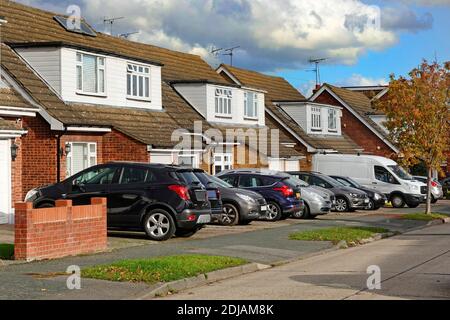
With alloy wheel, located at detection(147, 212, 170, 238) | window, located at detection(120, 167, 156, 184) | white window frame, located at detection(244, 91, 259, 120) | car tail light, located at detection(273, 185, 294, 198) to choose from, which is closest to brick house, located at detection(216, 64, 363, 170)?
white window frame, located at detection(244, 91, 259, 120)

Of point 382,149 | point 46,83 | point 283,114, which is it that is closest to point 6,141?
point 46,83

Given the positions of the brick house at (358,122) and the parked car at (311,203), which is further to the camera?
the brick house at (358,122)

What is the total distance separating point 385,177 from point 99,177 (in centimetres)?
2173

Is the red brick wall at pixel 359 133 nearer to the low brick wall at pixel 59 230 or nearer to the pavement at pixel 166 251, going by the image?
the pavement at pixel 166 251

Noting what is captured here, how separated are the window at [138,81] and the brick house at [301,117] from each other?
1126cm

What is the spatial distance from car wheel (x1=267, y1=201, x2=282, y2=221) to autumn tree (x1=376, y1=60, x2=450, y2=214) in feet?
19.7

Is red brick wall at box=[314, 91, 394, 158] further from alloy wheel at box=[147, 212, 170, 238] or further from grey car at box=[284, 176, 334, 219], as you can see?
alloy wheel at box=[147, 212, 170, 238]

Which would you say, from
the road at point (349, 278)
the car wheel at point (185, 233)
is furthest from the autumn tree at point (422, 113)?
the car wheel at point (185, 233)

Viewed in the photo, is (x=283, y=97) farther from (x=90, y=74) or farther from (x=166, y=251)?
(x=166, y=251)

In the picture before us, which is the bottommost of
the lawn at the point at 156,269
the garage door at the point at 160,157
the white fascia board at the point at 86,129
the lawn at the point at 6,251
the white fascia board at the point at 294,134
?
the lawn at the point at 156,269

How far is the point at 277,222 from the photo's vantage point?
971 inches

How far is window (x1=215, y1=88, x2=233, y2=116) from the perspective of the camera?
35.4m

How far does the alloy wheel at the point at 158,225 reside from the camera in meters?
17.6
